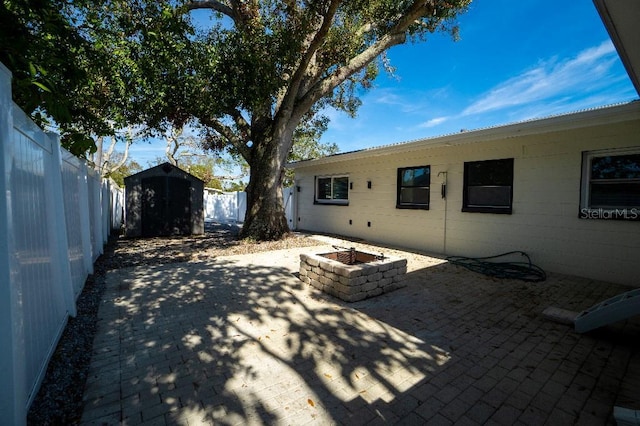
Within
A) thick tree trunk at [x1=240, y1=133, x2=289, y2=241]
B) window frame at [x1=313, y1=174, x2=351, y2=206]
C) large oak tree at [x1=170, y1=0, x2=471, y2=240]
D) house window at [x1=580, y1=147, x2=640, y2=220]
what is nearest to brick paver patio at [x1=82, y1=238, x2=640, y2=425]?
house window at [x1=580, y1=147, x2=640, y2=220]

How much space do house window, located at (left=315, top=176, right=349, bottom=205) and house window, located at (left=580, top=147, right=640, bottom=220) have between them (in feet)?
21.1

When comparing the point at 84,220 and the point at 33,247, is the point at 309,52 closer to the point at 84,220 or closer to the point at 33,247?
A: the point at 84,220

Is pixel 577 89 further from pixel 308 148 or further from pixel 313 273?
pixel 308 148

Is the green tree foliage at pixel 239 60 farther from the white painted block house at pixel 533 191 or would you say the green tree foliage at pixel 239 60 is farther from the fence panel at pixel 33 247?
the white painted block house at pixel 533 191

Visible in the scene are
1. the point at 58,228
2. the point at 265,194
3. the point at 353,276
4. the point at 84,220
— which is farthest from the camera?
the point at 265,194

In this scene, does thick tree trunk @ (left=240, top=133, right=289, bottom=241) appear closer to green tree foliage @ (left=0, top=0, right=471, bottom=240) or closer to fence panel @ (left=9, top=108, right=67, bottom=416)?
green tree foliage @ (left=0, top=0, right=471, bottom=240)

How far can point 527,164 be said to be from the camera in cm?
589

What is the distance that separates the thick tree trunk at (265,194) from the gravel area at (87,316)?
0.42 metres

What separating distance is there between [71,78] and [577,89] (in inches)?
520

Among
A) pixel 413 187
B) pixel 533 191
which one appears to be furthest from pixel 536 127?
pixel 413 187

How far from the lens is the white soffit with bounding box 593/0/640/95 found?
2080 millimetres

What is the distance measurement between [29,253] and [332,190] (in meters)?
9.54

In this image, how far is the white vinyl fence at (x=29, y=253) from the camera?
4.87ft

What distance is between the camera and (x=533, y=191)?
19.1ft
